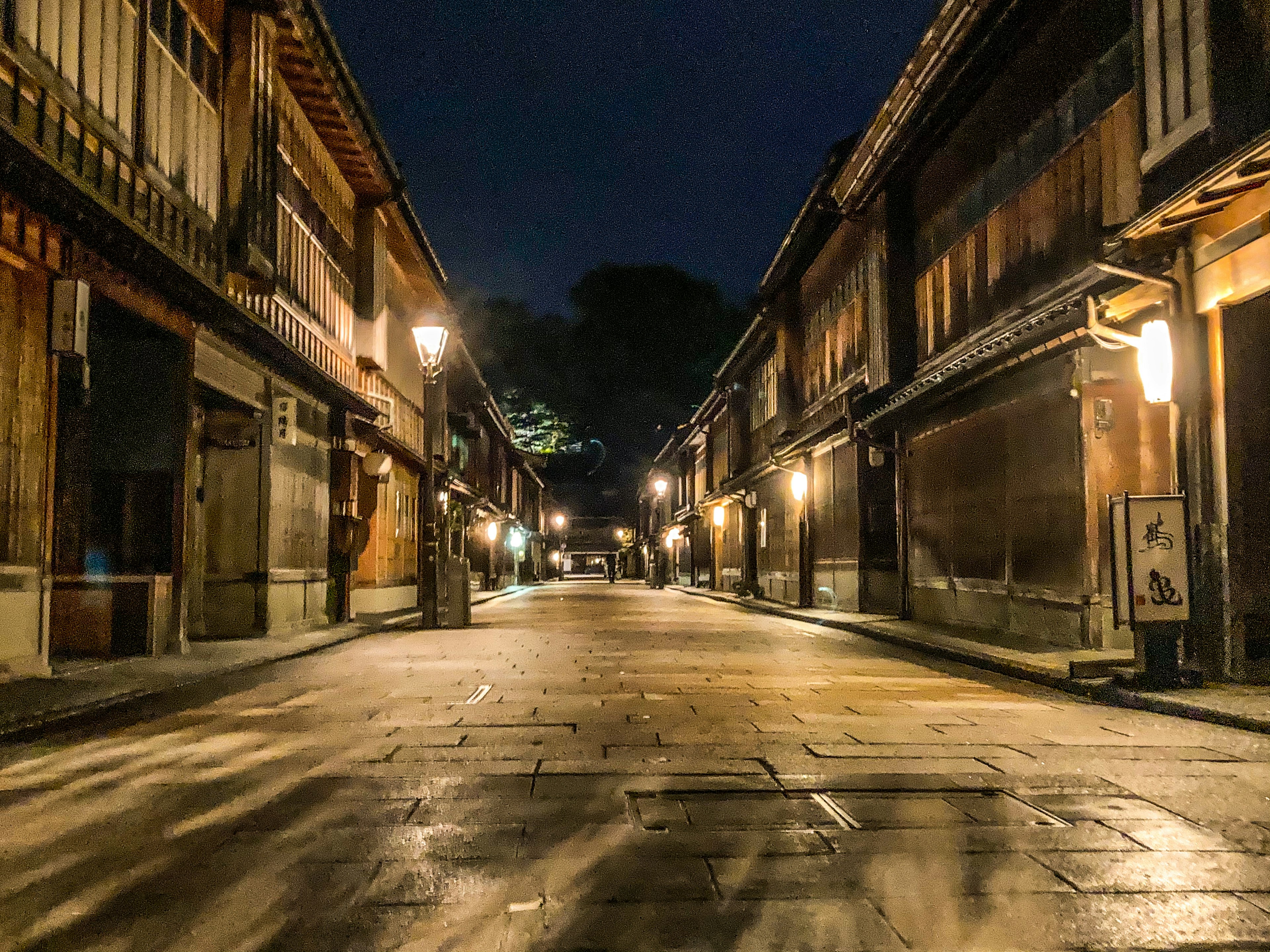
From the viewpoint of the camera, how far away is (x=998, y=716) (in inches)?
332

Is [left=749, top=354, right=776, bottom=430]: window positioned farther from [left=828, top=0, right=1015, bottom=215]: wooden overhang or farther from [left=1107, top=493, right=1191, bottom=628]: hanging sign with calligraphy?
[left=1107, top=493, right=1191, bottom=628]: hanging sign with calligraphy

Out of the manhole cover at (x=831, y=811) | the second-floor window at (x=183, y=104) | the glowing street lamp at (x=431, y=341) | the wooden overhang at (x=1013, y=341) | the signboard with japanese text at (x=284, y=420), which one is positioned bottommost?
the manhole cover at (x=831, y=811)

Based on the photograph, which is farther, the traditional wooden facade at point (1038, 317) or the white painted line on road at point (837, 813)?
the traditional wooden facade at point (1038, 317)

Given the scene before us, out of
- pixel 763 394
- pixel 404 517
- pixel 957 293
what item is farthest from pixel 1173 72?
pixel 763 394

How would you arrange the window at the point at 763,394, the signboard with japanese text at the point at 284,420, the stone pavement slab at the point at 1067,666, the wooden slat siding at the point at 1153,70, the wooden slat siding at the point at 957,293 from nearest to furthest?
the stone pavement slab at the point at 1067,666
the wooden slat siding at the point at 1153,70
the signboard with japanese text at the point at 284,420
the wooden slat siding at the point at 957,293
the window at the point at 763,394

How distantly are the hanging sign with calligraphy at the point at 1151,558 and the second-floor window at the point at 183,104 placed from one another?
12542 mm

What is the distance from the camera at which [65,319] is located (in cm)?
1021

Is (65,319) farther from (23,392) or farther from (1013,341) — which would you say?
(1013,341)

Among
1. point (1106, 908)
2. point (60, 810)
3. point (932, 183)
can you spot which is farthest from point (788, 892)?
point (932, 183)

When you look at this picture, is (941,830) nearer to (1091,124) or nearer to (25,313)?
(25,313)

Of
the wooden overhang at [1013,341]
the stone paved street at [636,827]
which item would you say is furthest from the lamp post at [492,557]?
the stone paved street at [636,827]

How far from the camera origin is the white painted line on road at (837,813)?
16.0ft

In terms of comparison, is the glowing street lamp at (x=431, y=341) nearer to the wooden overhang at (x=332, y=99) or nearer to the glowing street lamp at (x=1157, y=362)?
the wooden overhang at (x=332, y=99)

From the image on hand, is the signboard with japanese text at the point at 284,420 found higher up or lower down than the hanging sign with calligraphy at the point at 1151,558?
higher up
